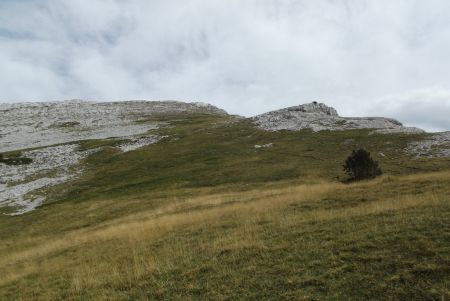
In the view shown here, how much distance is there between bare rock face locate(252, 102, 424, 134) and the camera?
82162 millimetres

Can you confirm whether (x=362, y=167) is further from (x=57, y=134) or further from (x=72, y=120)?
(x=72, y=120)

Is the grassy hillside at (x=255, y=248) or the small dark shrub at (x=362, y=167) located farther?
the small dark shrub at (x=362, y=167)

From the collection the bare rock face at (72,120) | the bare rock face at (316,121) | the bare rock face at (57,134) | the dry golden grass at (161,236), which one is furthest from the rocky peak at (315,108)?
the dry golden grass at (161,236)

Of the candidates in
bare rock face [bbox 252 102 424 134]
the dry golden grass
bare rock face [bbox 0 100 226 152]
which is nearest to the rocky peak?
bare rock face [bbox 252 102 424 134]

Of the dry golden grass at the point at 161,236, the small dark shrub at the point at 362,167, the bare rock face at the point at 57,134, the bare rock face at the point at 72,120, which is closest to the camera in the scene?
the dry golden grass at the point at 161,236

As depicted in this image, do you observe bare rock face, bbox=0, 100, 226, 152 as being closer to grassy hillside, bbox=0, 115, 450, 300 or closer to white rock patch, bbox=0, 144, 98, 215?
white rock patch, bbox=0, 144, 98, 215

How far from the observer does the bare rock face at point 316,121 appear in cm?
8216

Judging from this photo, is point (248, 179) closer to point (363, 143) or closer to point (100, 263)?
point (363, 143)

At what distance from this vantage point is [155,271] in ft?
55.8

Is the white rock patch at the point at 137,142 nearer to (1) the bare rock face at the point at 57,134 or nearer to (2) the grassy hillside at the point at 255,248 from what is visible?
(1) the bare rock face at the point at 57,134

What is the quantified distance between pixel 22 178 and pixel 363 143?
Answer: 5544 cm

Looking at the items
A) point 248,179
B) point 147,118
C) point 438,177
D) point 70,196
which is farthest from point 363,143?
point 147,118

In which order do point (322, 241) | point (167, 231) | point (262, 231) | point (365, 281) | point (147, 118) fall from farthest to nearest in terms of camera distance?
point (147, 118)
point (167, 231)
point (262, 231)
point (322, 241)
point (365, 281)

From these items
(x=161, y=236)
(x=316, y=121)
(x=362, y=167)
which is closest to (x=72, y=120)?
(x=316, y=121)
